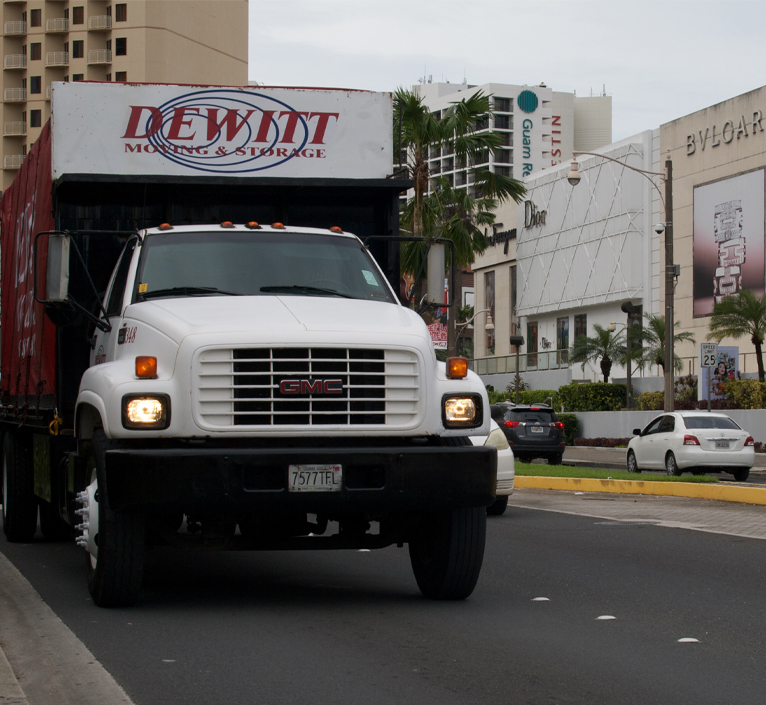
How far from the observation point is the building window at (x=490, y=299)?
288 ft

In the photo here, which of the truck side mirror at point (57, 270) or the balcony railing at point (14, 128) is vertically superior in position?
the balcony railing at point (14, 128)

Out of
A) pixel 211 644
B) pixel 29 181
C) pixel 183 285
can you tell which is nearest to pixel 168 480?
pixel 211 644

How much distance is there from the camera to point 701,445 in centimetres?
2442

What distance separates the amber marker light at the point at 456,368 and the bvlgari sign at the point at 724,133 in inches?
2022

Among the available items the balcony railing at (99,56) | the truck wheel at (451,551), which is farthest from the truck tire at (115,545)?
the balcony railing at (99,56)

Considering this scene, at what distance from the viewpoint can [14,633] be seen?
712 centimetres

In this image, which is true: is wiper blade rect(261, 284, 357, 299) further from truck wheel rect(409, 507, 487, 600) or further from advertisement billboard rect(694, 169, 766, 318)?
advertisement billboard rect(694, 169, 766, 318)

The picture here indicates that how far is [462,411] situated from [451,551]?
3.38 ft

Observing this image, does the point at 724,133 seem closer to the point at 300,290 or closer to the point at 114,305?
the point at 300,290

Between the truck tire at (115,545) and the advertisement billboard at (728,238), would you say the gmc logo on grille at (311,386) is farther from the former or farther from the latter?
the advertisement billboard at (728,238)

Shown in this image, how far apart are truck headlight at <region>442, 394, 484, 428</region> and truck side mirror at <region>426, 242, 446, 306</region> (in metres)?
1.68

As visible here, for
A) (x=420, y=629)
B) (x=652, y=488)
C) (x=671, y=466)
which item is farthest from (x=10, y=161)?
(x=420, y=629)

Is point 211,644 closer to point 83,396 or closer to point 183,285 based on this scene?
point 83,396

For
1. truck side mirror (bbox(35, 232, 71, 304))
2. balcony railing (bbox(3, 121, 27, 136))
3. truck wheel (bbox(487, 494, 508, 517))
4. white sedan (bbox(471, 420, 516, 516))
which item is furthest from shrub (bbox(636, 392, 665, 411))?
balcony railing (bbox(3, 121, 27, 136))
